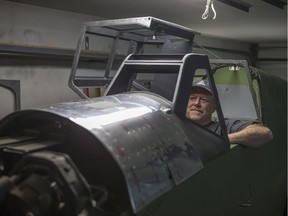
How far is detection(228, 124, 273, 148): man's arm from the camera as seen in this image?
6.58 ft

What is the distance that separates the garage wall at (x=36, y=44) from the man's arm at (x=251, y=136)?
0.98 metres

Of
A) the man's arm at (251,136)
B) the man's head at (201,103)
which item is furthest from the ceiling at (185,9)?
the man's arm at (251,136)

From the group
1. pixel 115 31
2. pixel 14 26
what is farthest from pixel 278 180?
pixel 14 26

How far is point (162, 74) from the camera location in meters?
1.72

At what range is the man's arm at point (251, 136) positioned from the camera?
79.0 inches

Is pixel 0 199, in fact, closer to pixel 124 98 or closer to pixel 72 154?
pixel 72 154

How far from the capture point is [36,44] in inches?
135

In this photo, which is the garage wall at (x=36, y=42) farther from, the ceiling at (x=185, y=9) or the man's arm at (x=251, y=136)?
the man's arm at (x=251, y=136)

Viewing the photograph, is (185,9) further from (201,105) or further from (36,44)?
(36,44)

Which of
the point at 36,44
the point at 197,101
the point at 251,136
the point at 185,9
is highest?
the point at 185,9

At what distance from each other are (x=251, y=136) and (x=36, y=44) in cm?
→ 240

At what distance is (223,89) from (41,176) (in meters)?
2.57

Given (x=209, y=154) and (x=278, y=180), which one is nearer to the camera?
(x=209, y=154)

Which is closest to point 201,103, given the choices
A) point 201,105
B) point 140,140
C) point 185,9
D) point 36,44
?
point 201,105
